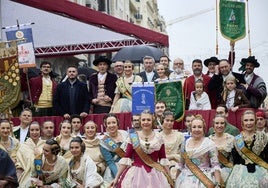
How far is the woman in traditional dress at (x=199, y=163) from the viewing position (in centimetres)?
823

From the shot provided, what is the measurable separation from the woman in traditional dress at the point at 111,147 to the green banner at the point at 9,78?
6.93ft

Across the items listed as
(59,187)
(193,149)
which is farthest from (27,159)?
(193,149)

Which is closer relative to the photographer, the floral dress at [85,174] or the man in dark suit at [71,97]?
the floral dress at [85,174]

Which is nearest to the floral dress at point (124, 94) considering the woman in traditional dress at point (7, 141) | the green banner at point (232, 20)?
the woman in traditional dress at point (7, 141)

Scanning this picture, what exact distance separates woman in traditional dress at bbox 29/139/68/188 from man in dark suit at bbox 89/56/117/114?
259 centimetres

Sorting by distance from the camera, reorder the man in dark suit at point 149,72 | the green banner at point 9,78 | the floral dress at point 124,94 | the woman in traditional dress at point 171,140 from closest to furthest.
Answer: the woman in traditional dress at point 171,140, the green banner at point 9,78, the floral dress at point 124,94, the man in dark suit at point 149,72

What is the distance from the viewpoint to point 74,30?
63.9 feet

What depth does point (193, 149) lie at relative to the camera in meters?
8.38

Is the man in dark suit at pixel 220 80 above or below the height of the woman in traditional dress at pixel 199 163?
above

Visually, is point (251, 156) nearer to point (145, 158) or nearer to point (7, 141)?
point (145, 158)

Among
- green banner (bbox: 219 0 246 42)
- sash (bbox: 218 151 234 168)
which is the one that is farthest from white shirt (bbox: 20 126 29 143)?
green banner (bbox: 219 0 246 42)

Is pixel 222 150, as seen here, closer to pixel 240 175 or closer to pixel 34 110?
pixel 240 175

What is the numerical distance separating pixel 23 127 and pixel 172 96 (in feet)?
8.06

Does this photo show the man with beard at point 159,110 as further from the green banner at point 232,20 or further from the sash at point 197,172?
the green banner at point 232,20
